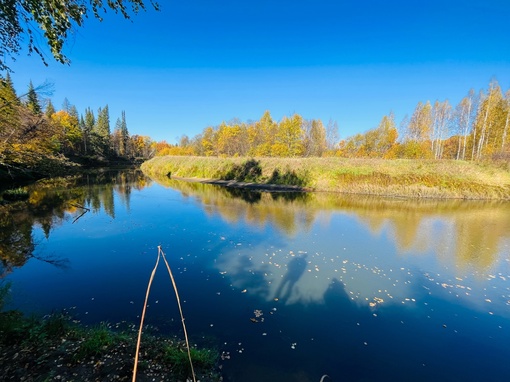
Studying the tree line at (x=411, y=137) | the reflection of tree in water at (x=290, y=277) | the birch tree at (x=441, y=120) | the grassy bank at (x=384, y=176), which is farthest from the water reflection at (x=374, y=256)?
the birch tree at (x=441, y=120)

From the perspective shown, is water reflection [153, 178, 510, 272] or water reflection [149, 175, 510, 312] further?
water reflection [153, 178, 510, 272]

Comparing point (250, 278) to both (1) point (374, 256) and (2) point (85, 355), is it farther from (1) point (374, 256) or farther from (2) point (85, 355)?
(1) point (374, 256)

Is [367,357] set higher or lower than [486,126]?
lower

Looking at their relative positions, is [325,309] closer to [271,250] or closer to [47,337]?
[271,250]

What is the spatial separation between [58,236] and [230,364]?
40.8ft

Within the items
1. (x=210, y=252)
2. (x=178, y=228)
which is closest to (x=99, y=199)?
(x=178, y=228)

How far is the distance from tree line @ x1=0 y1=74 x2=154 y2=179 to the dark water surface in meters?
4.01

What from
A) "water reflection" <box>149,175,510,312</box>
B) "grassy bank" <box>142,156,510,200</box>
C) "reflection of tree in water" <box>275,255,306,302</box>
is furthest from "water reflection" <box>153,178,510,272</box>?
"reflection of tree in water" <box>275,255,306,302</box>

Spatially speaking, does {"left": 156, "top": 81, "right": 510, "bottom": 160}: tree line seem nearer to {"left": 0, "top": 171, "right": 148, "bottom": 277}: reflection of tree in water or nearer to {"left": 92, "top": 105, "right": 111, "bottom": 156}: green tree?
{"left": 92, "top": 105, "right": 111, "bottom": 156}: green tree

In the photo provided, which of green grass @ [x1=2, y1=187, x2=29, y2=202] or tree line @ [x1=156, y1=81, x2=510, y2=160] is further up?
tree line @ [x1=156, y1=81, x2=510, y2=160]

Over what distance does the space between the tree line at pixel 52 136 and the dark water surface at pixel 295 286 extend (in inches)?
158

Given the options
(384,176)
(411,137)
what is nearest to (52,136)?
(384,176)

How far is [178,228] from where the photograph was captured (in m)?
15.0

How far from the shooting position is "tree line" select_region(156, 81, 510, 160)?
41812 millimetres
